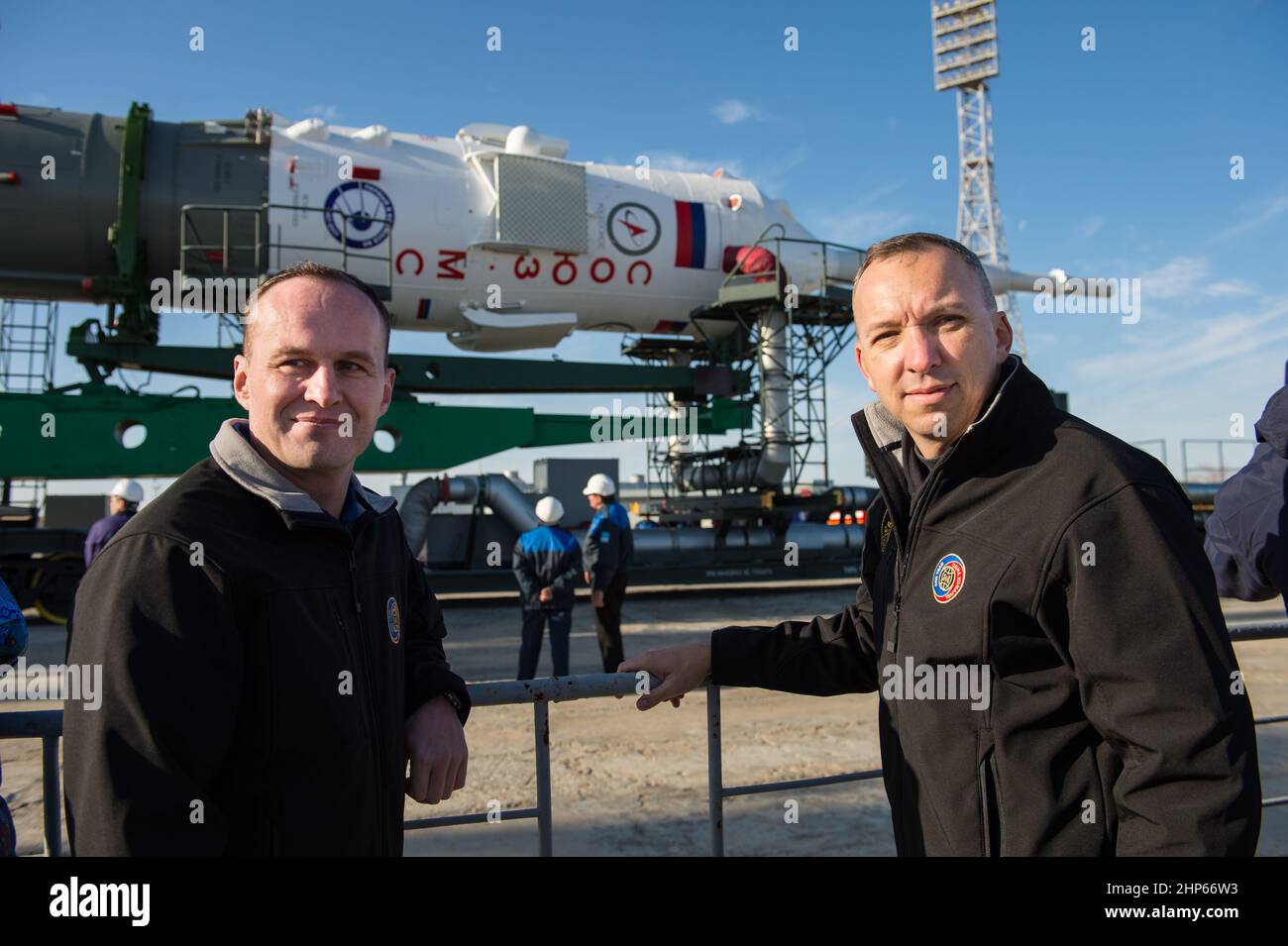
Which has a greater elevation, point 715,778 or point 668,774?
point 715,778

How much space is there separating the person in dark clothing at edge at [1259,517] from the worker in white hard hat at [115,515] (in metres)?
7.53

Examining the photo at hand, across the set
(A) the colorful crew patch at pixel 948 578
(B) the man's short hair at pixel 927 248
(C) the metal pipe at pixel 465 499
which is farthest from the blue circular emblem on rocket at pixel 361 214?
(A) the colorful crew patch at pixel 948 578

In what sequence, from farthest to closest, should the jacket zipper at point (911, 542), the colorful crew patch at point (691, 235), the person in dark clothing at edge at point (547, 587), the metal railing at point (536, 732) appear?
1. the colorful crew patch at point (691, 235)
2. the person in dark clothing at edge at point (547, 587)
3. the metal railing at point (536, 732)
4. the jacket zipper at point (911, 542)

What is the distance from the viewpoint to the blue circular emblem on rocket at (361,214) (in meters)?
11.1

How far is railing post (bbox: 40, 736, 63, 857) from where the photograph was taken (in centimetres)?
217

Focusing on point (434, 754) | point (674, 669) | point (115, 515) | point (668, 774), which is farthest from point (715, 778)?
point (115, 515)

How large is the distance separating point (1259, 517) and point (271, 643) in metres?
2.53

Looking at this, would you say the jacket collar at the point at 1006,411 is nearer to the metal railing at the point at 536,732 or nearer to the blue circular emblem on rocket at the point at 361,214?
the metal railing at the point at 536,732

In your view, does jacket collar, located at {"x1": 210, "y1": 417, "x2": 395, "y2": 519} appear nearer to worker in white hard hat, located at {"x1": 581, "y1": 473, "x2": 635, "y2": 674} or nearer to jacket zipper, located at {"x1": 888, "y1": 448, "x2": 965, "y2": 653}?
jacket zipper, located at {"x1": 888, "y1": 448, "x2": 965, "y2": 653}

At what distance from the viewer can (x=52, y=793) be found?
2.22 metres

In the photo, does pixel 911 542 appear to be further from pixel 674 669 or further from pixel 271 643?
pixel 271 643

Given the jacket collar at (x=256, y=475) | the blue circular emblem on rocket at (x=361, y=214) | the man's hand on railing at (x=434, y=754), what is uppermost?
the blue circular emblem on rocket at (x=361, y=214)

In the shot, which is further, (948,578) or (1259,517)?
(1259,517)

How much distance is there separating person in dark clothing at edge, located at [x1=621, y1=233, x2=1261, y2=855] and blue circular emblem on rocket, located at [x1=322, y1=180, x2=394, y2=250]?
10647mm
